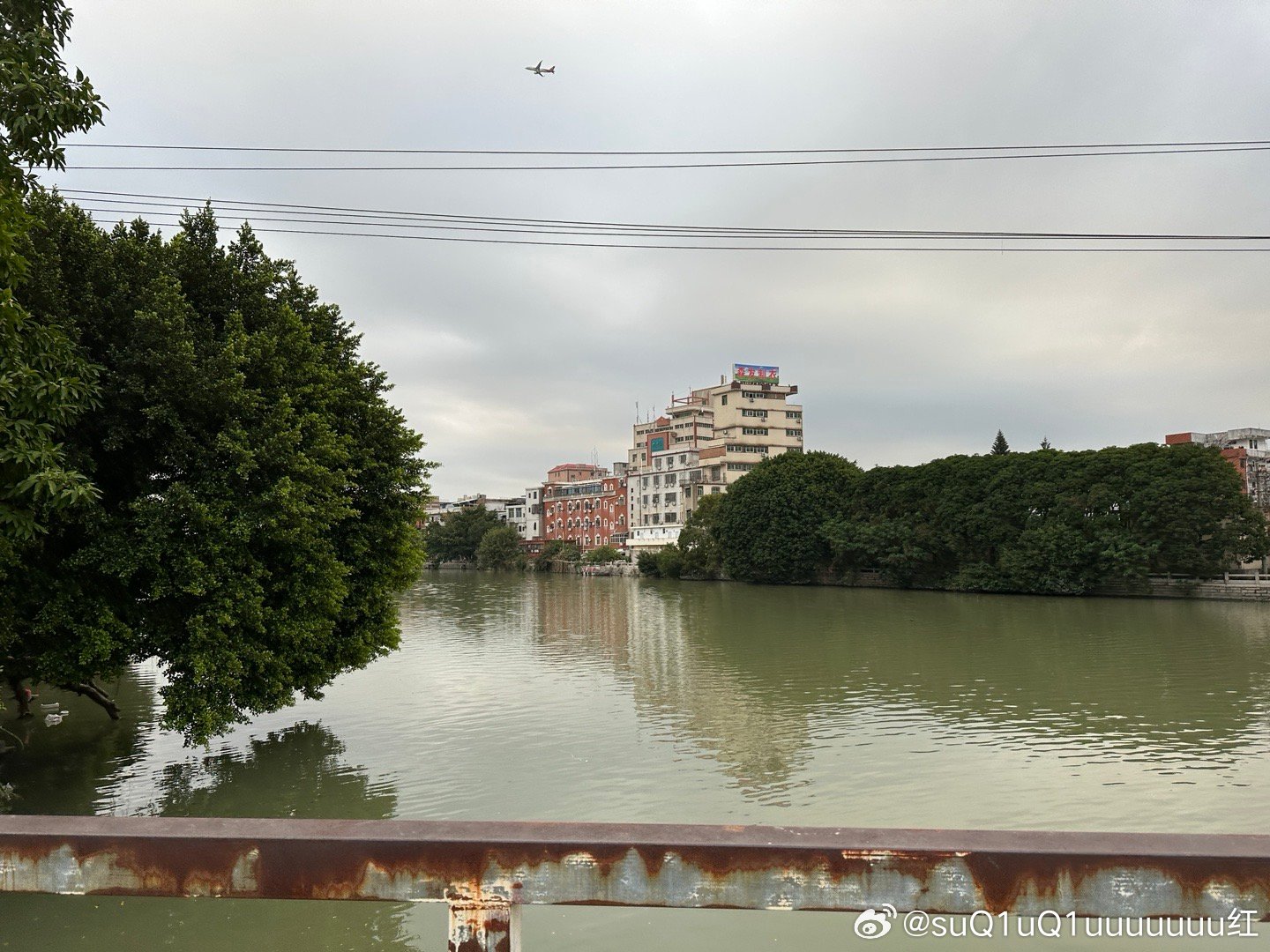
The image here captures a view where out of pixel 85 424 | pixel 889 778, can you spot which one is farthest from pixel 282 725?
pixel 889 778

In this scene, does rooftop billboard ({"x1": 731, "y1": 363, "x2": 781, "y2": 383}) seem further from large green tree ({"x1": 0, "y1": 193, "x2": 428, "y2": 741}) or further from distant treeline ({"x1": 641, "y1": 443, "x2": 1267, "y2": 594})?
large green tree ({"x1": 0, "y1": 193, "x2": 428, "y2": 741})

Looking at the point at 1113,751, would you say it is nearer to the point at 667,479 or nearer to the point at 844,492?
the point at 844,492

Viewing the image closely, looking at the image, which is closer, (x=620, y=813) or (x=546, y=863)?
(x=546, y=863)

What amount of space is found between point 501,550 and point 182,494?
89073 millimetres

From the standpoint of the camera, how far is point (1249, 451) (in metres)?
62.7

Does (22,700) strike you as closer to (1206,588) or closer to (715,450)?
(1206,588)

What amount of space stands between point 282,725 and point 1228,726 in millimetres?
18038

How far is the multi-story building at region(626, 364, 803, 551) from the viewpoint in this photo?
9169cm

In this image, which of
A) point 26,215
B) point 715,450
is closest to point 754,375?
point 715,450

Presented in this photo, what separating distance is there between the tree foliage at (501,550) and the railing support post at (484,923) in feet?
323

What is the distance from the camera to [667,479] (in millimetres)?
95688

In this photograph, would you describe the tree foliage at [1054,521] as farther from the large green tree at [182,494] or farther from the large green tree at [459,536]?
the large green tree at [459,536]

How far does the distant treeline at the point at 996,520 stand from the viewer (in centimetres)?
4416

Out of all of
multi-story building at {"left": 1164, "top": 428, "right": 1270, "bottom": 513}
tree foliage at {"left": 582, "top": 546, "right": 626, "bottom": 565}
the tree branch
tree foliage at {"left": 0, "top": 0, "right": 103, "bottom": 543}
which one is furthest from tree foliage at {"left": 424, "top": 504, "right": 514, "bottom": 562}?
tree foliage at {"left": 0, "top": 0, "right": 103, "bottom": 543}
